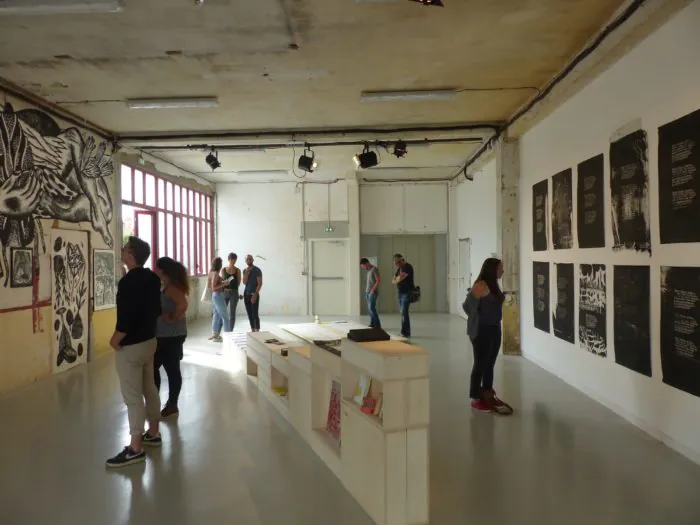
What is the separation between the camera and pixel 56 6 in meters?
4.07

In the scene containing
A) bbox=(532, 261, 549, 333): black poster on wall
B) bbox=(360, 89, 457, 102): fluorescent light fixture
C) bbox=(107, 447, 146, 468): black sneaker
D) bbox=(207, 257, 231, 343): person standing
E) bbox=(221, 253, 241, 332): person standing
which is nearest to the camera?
bbox=(107, 447, 146, 468): black sneaker

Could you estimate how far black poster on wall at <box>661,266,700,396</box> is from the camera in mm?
3633

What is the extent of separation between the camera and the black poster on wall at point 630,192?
14.0 ft

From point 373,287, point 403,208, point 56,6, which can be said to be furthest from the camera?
point 403,208

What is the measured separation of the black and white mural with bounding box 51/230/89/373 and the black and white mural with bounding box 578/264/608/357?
20.2 ft

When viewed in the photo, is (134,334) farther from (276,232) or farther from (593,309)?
(276,232)

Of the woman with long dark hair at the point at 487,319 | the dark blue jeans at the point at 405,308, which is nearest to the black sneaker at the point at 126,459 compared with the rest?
the woman with long dark hair at the point at 487,319

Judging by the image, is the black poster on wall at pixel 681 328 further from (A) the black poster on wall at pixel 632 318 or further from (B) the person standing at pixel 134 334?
(B) the person standing at pixel 134 334

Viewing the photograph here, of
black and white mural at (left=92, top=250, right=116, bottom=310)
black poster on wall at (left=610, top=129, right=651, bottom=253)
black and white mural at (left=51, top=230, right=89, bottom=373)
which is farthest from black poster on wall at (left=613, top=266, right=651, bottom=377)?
black and white mural at (left=92, top=250, right=116, bottom=310)

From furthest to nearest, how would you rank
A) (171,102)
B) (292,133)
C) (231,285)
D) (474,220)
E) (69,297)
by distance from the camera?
1. (474,220)
2. (231,285)
3. (292,133)
4. (69,297)
5. (171,102)

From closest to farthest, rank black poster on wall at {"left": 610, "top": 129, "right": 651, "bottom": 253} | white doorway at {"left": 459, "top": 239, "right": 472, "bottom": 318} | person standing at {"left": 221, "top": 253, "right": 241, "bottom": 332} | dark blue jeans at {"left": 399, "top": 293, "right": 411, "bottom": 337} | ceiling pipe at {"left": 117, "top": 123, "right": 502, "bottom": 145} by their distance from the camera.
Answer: black poster on wall at {"left": 610, "top": 129, "right": 651, "bottom": 253}, ceiling pipe at {"left": 117, "top": 123, "right": 502, "bottom": 145}, person standing at {"left": 221, "top": 253, "right": 241, "bottom": 332}, dark blue jeans at {"left": 399, "top": 293, "right": 411, "bottom": 337}, white doorway at {"left": 459, "top": 239, "right": 472, "bottom": 318}

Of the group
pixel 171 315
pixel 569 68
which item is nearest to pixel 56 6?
pixel 171 315

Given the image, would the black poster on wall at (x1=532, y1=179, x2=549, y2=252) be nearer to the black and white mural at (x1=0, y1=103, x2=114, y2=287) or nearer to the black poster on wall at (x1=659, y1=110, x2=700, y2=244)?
the black poster on wall at (x1=659, y1=110, x2=700, y2=244)

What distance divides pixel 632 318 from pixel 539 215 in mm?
2614
